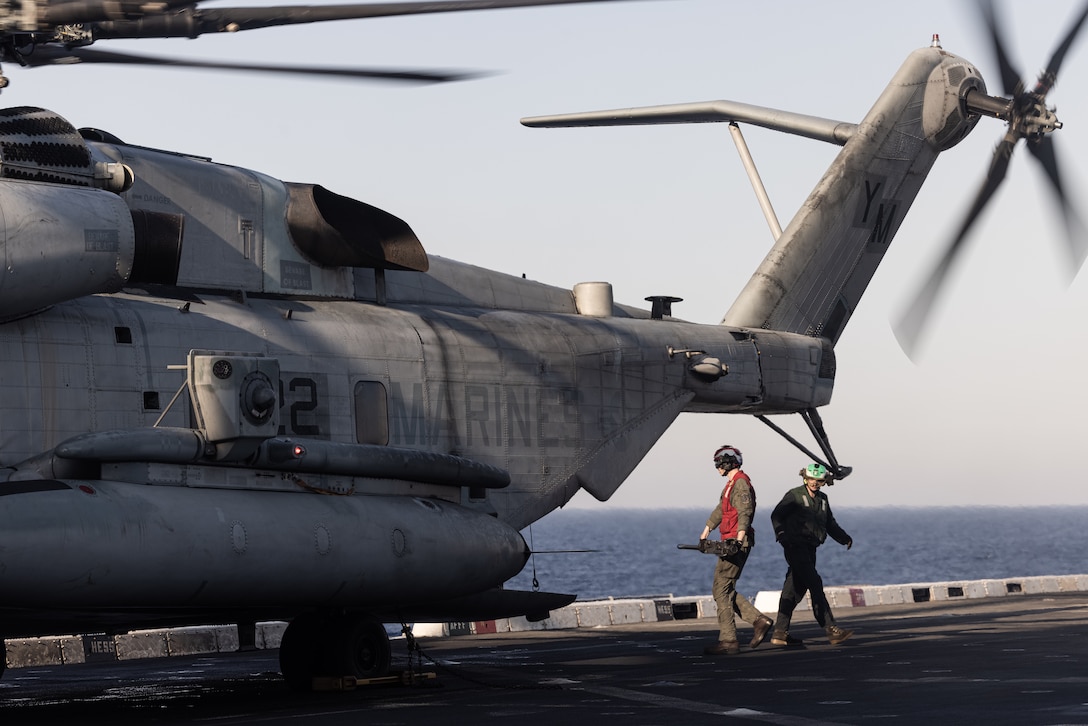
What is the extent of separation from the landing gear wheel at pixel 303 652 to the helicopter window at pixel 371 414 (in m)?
1.74

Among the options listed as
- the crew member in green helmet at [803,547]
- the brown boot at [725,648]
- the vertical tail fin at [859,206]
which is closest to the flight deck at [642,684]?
the brown boot at [725,648]

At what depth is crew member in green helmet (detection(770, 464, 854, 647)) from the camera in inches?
608

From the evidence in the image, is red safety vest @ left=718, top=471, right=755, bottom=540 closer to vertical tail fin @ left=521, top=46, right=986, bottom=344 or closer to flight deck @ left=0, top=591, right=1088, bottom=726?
flight deck @ left=0, top=591, right=1088, bottom=726

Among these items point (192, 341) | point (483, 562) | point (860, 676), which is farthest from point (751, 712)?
point (192, 341)

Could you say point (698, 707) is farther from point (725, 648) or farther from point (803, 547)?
point (803, 547)

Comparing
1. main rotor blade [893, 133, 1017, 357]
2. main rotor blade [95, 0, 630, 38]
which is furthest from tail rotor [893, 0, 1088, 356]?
main rotor blade [95, 0, 630, 38]

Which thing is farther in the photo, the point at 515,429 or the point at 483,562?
the point at 515,429

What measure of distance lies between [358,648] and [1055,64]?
11977 mm

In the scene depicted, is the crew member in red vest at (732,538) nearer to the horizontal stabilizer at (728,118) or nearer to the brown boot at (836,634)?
the brown boot at (836,634)

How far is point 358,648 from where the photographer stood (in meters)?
12.7

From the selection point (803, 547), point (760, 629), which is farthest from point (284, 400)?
point (803, 547)

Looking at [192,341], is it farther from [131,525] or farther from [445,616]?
[445,616]

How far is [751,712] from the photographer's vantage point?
9797mm

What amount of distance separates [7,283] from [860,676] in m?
7.43
